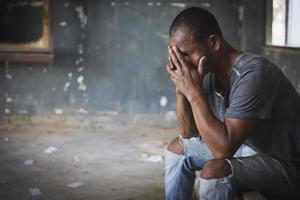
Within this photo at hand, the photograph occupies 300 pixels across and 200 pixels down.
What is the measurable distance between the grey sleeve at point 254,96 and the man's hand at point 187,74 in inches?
6.9

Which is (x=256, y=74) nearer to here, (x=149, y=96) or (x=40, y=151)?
(x=40, y=151)

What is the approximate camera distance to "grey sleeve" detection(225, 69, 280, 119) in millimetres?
1766

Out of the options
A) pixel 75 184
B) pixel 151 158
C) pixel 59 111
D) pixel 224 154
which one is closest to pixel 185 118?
pixel 224 154

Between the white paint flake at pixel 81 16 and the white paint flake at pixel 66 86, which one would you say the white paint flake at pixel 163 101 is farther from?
the white paint flake at pixel 81 16

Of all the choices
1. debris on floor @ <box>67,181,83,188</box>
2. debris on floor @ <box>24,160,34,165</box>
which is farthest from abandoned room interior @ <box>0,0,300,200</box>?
debris on floor @ <box>67,181,83,188</box>

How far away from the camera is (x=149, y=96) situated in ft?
19.4

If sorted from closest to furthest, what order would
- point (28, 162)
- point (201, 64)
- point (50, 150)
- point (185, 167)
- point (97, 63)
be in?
1. point (201, 64)
2. point (185, 167)
3. point (28, 162)
4. point (50, 150)
5. point (97, 63)

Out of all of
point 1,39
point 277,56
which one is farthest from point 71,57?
point 277,56

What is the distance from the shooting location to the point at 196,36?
1917 millimetres

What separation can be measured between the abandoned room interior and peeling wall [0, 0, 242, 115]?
0.04 ft

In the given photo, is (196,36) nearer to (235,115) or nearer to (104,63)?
(235,115)

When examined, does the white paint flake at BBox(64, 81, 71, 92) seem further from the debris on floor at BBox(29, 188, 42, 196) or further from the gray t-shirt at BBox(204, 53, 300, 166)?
the gray t-shirt at BBox(204, 53, 300, 166)

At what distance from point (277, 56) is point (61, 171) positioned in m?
2.73

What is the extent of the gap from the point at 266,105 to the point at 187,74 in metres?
0.38
